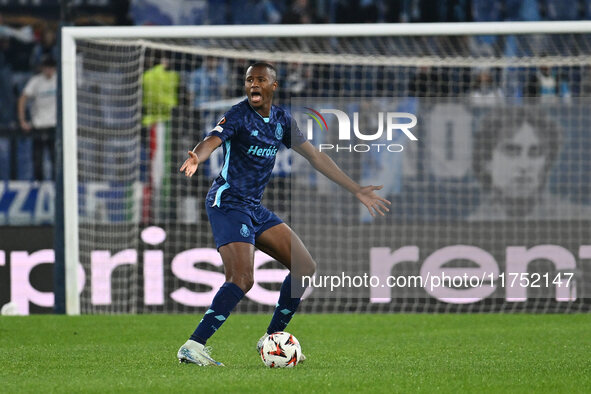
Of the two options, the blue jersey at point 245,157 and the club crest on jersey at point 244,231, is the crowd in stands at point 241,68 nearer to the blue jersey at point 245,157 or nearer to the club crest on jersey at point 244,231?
the blue jersey at point 245,157

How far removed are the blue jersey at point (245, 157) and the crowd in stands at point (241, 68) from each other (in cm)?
637

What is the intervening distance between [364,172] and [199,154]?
696 cm

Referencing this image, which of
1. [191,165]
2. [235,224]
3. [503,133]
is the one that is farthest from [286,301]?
[503,133]

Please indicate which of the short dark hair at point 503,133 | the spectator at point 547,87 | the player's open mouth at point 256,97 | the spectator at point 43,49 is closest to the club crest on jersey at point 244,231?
the player's open mouth at point 256,97

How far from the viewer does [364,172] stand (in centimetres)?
1320

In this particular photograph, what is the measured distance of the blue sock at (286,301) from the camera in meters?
7.22

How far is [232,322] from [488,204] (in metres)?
3.77

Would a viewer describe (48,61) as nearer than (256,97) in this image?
No

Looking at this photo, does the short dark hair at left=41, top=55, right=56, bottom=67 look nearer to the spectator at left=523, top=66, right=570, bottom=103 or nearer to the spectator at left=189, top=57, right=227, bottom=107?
the spectator at left=189, top=57, right=227, bottom=107

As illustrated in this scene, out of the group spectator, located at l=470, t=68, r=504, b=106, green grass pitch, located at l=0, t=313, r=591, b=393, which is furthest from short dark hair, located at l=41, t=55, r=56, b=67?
spectator, located at l=470, t=68, r=504, b=106

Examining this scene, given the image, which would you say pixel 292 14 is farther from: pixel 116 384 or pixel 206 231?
pixel 116 384

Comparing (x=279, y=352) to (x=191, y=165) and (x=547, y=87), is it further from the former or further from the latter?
(x=547, y=87)

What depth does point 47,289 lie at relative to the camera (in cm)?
1196

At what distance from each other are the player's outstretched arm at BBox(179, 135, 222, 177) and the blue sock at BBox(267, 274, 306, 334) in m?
1.15
